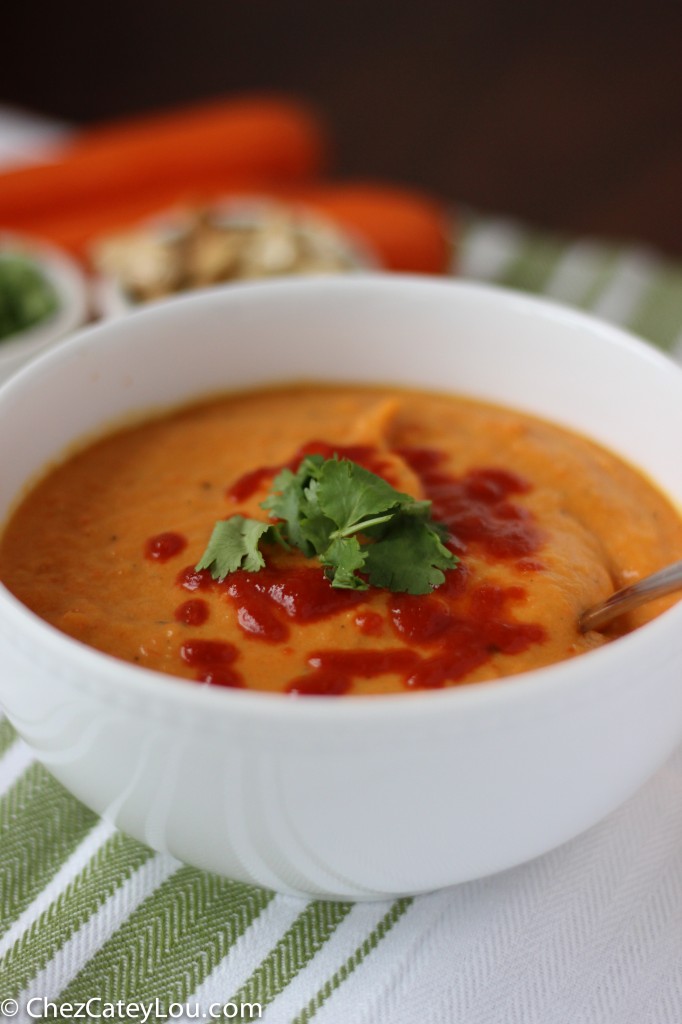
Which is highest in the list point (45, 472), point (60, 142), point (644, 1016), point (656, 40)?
point (656, 40)

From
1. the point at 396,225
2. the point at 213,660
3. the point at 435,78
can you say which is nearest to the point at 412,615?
the point at 213,660

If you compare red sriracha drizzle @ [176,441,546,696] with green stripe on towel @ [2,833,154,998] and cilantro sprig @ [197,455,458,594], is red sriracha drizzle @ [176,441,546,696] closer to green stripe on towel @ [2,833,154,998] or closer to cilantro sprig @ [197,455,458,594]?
cilantro sprig @ [197,455,458,594]

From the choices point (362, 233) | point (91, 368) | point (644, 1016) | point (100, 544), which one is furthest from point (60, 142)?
point (644, 1016)

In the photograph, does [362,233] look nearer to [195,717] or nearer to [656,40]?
[195,717]

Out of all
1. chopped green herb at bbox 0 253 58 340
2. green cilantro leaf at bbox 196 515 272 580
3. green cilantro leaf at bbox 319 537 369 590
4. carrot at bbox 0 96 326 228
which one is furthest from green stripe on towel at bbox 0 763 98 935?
carrot at bbox 0 96 326 228

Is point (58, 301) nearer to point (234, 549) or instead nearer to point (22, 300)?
point (22, 300)

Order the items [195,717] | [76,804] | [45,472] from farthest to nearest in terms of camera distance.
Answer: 1. [45,472]
2. [76,804]
3. [195,717]

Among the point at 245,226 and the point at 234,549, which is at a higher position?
the point at 234,549
